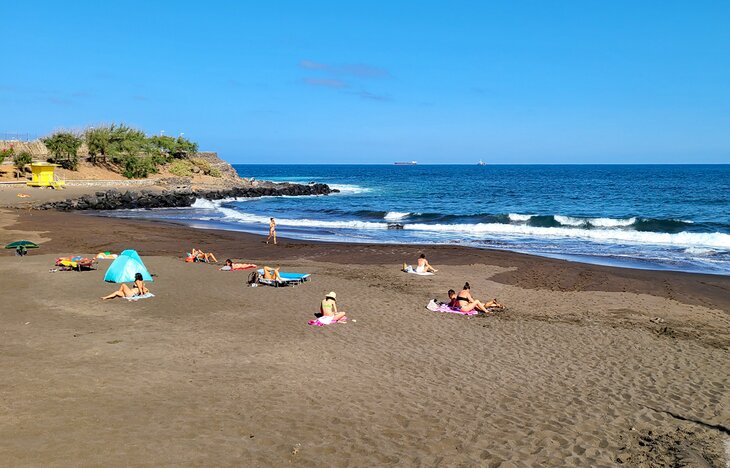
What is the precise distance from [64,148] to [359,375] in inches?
2310

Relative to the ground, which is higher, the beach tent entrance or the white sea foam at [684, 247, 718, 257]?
the beach tent entrance

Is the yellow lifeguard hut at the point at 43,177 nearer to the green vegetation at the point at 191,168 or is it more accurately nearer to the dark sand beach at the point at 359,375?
the green vegetation at the point at 191,168

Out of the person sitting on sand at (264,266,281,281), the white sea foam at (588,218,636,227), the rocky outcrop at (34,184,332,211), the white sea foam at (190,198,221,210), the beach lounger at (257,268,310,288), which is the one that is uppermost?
the rocky outcrop at (34,184,332,211)

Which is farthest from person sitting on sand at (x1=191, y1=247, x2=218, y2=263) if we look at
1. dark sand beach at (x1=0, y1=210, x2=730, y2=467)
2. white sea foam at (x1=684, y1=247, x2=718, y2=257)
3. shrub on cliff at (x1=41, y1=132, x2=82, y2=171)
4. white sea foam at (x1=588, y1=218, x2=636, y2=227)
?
shrub on cliff at (x1=41, y1=132, x2=82, y2=171)

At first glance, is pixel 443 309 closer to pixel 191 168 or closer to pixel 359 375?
pixel 359 375

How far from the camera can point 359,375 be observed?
30.0 feet

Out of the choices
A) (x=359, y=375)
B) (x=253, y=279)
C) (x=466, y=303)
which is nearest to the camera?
(x=359, y=375)

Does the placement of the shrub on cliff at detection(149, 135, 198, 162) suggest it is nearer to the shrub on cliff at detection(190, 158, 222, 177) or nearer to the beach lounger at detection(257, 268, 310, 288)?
the shrub on cliff at detection(190, 158, 222, 177)

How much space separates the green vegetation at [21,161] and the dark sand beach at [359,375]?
41.6 meters

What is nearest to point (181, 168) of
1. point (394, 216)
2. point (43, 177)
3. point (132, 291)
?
point (43, 177)

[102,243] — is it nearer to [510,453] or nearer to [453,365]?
[453,365]

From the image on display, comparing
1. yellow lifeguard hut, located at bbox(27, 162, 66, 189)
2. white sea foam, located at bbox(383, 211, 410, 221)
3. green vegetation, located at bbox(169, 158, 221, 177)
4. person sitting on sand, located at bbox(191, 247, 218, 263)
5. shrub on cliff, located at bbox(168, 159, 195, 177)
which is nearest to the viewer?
person sitting on sand, located at bbox(191, 247, 218, 263)

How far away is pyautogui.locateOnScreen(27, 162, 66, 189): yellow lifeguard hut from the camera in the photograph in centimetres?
4975

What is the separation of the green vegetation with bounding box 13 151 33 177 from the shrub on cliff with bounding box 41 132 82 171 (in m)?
4.61
